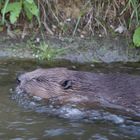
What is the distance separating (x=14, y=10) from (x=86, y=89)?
180 cm

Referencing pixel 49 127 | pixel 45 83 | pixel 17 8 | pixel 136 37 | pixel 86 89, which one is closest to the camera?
pixel 49 127

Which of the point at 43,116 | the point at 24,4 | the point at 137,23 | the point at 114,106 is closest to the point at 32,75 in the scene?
the point at 43,116

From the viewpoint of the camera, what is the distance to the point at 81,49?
6.61 meters

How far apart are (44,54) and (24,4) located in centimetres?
63

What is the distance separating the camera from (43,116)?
15.9ft

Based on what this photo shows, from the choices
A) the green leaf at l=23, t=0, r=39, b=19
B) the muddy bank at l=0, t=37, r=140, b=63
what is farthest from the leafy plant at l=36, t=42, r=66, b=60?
the green leaf at l=23, t=0, r=39, b=19

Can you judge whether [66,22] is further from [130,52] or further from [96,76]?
[96,76]

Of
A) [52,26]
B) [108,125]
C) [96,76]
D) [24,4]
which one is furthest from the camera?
[52,26]

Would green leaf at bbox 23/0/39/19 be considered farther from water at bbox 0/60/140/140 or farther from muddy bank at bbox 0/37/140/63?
water at bbox 0/60/140/140

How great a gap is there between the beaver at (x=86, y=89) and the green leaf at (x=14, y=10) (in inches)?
46.1

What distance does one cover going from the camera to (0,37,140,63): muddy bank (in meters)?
6.50

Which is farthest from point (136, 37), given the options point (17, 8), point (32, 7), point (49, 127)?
point (49, 127)

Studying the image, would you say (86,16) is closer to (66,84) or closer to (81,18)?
(81,18)

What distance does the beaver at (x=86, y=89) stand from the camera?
4789 millimetres
